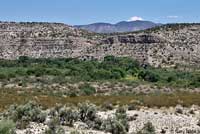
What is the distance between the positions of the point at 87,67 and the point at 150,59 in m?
23.8

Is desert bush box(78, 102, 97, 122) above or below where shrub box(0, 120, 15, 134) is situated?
below

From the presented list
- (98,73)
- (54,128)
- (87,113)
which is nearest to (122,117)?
(87,113)

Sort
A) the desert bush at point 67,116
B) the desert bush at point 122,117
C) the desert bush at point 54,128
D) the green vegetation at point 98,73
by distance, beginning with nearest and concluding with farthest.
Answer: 1. the desert bush at point 54,128
2. the desert bush at point 122,117
3. the desert bush at point 67,116
4. the green vegetation at point 98,73

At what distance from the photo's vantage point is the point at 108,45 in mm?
135750

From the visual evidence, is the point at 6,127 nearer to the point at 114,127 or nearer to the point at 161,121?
the point at 114,127

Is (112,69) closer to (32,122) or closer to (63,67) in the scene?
(63,67)

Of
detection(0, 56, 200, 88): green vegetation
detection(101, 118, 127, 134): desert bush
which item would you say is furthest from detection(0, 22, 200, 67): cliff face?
detection(101, 118, 127, 134): desert bush

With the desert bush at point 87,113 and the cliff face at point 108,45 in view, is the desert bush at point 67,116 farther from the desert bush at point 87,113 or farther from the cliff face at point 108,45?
the cliff face at point 108,45

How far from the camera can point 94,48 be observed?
5300 inches

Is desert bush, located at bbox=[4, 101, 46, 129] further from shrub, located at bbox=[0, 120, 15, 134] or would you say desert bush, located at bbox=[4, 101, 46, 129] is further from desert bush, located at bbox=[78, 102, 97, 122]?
shrub, located at bbox=[0, 120, 15, 134]

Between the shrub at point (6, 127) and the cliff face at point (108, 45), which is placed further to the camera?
the cliff face at point (108, 45)

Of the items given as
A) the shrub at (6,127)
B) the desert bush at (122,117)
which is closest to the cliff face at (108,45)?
→ the desert bush at (122,117)

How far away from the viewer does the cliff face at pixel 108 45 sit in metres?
125

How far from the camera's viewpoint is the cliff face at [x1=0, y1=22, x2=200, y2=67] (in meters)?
125
